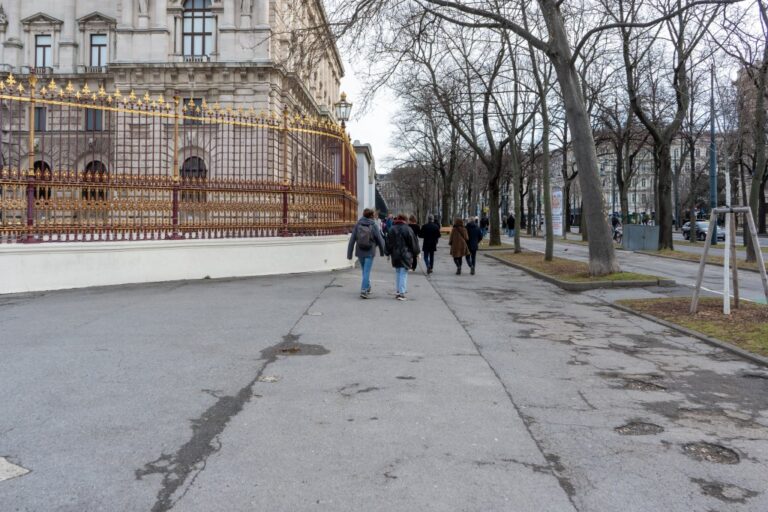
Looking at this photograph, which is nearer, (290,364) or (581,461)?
(581,461)

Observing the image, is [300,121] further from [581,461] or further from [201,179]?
[581,461]

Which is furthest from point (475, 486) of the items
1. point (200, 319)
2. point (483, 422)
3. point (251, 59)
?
point (251, 59)

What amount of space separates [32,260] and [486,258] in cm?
1885

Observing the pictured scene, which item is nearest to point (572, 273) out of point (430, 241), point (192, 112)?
point (430, 241)

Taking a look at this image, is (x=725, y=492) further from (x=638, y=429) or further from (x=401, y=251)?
(x=401, y=251)

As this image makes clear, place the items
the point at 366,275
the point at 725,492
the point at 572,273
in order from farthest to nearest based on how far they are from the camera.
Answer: the point at 572,273
the point at 366,275
the point at 725,492

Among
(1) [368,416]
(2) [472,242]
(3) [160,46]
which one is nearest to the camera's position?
(1) [368,416]

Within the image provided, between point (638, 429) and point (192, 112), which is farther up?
point (192, 112)

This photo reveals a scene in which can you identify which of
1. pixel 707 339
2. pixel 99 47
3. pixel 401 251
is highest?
pixel 99 47

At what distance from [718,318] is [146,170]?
37.5 feet

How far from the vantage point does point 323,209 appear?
53.5 feet

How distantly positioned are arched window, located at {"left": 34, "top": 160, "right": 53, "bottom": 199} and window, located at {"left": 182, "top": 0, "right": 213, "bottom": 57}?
3035 cm

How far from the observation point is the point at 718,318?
9.35 meters

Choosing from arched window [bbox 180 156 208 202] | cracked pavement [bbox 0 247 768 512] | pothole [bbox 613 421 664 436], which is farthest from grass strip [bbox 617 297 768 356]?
arched window [bbox 180 156 208 202]
